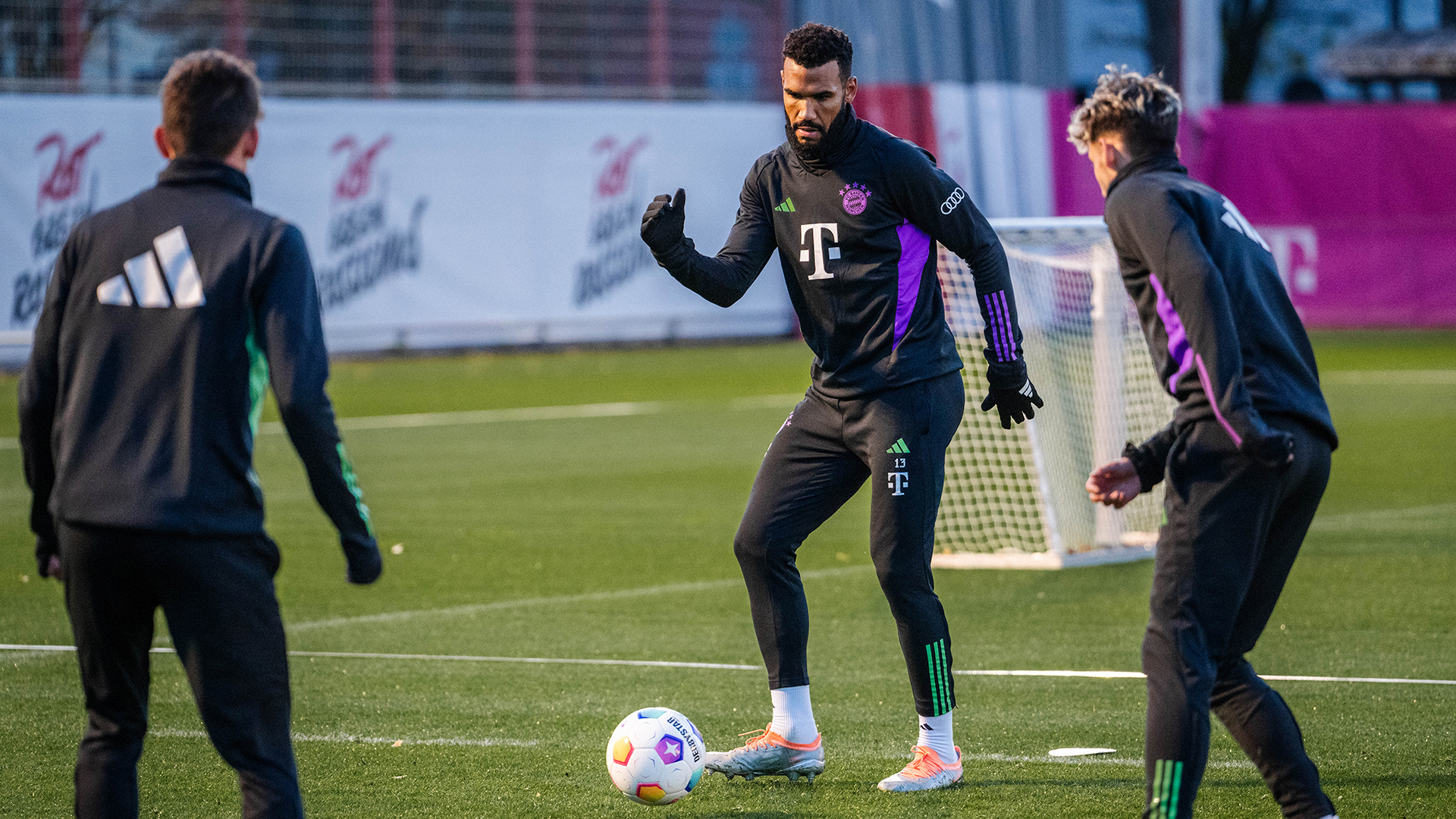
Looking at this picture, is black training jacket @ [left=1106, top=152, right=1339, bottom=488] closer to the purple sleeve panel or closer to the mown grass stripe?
the mown grass stripe

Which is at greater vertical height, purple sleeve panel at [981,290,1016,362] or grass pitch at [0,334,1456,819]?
purple sleeve panel at [981,290,1016,362]

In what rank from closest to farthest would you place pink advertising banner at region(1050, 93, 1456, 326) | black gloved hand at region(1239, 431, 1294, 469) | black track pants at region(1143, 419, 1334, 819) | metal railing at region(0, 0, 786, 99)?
black gloved hand at region(1239, 431, 1294, 469), black track pants at region(1143, 419, 1334, 819), metal railing at region(0, 0, 786, 99), pink advertising banner at region(1050, 93, 1456, 326)

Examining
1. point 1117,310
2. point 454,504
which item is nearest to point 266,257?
point 1117,310

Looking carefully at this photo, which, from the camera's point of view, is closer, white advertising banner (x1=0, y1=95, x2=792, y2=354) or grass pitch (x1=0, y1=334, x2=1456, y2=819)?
grass pitch (x1=0, y1=334, x2=1456, y2=819)

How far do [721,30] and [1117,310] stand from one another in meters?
16.1

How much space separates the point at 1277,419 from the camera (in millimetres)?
4027

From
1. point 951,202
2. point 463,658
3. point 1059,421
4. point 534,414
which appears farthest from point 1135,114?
point 534,414

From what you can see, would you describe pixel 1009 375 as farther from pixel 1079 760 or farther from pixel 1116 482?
pixel 1079 760

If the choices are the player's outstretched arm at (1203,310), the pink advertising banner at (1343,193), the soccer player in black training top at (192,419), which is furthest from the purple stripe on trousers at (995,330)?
the pink advertising banner at (1343,193)

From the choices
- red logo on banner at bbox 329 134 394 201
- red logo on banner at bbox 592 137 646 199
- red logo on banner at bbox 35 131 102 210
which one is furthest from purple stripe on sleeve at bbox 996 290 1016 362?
red logo on banner at bbox 592 137 646 199

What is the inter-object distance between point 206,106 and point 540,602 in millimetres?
4931

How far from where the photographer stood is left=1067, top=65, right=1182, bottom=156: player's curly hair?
159 inches

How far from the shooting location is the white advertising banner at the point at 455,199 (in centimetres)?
1886

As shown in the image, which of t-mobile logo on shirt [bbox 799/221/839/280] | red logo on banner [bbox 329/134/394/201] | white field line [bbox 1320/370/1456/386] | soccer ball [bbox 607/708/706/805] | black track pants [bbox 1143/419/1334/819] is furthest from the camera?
red logo on banner [bbox 329/134/394/201]
